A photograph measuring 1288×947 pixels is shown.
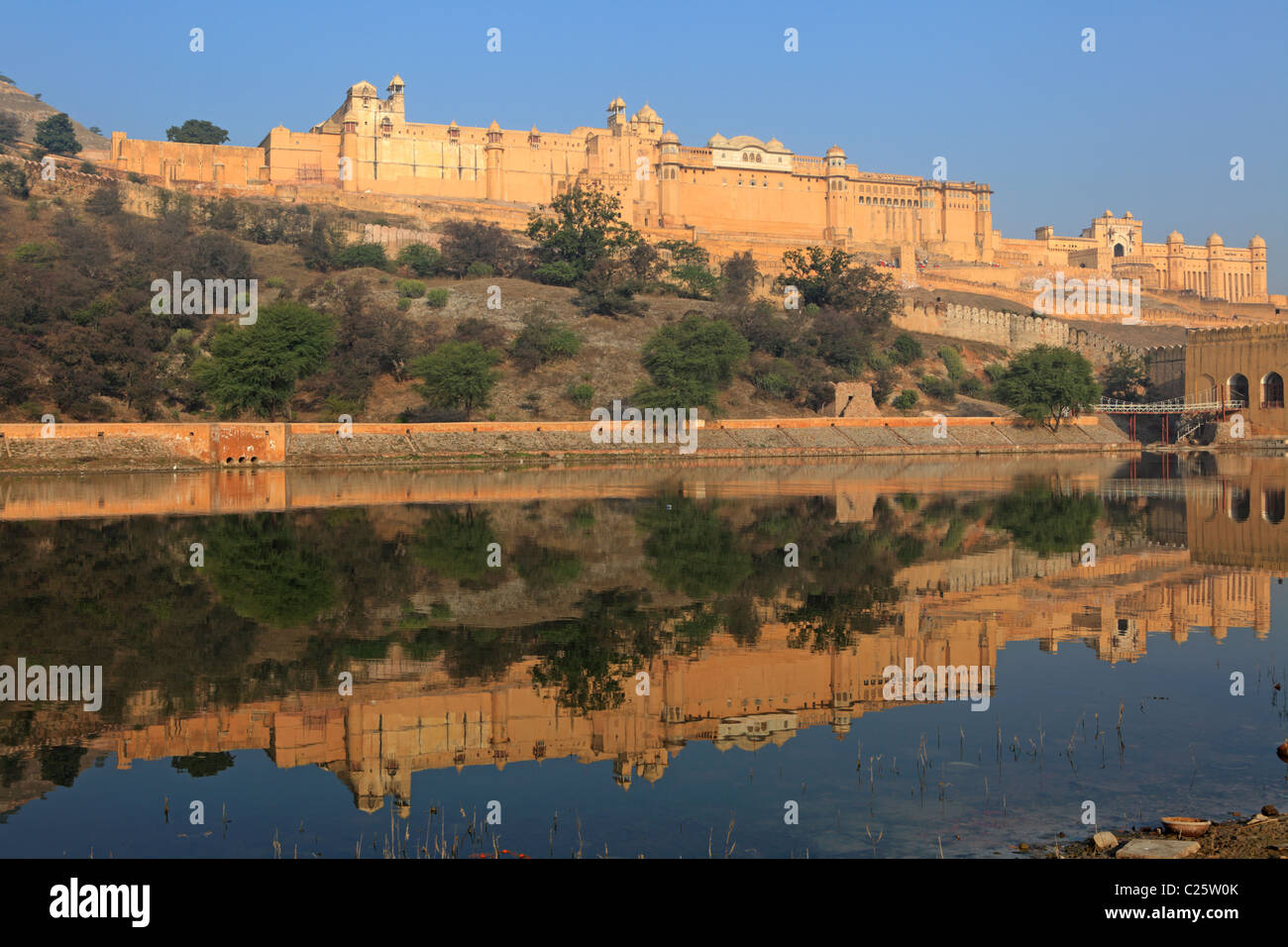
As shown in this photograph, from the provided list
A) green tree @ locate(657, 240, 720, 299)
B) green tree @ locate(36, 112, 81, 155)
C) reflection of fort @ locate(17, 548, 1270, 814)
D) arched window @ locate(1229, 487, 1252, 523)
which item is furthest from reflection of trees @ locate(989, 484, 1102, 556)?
green tree @ locate(36, 112, 81, 155)

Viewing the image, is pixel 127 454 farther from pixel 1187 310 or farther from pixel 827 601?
pixel 1187 310

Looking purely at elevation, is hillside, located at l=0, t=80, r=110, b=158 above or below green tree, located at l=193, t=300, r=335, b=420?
above

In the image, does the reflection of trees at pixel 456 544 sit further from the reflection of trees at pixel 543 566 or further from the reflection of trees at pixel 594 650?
the reflection of trees at pixel 594 650

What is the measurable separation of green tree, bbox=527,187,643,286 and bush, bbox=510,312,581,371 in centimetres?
1145

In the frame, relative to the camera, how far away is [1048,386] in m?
48.8

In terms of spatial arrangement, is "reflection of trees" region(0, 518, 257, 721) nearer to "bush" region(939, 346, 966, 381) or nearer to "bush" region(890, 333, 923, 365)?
"bush" region(890, 333, 923, 365)

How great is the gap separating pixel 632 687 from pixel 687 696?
43 centimetres

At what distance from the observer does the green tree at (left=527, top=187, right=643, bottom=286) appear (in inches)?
2414

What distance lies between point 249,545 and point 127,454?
21.4 m

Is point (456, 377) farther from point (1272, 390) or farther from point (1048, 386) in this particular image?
point (1272, 390)

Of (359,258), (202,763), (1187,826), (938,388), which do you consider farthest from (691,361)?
(1187,826)
